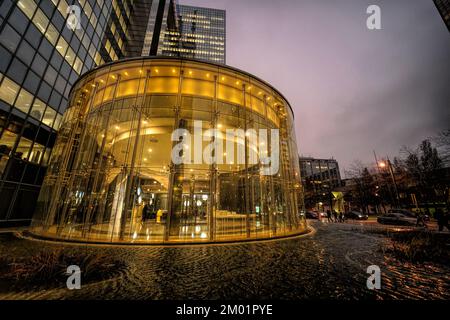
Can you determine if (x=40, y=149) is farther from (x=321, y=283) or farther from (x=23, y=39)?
(x=321, y=283)

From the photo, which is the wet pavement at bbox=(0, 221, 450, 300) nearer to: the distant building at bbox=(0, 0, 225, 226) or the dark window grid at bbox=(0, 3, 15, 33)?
the distant building at bbox=(0, 0, 225, 226)

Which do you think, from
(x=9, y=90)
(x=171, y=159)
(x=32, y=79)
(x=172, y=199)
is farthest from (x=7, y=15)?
(x=172, y=199)

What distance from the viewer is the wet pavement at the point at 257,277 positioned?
3932 mm

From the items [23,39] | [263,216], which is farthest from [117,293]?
[23,39]

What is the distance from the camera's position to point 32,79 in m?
17.0

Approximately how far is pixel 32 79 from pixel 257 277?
25327mm

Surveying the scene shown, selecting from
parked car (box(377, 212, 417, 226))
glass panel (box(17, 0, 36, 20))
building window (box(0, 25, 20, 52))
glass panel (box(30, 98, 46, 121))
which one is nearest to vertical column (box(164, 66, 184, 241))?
glass panel (box(30, 98, 46, 121))

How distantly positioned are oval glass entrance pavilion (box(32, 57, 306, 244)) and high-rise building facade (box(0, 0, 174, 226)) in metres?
4.99

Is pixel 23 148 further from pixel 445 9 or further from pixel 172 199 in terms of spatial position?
pixel 445 9

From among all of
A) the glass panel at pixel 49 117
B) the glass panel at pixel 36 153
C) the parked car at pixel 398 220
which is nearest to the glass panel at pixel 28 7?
the glass panel at pixel 49 117

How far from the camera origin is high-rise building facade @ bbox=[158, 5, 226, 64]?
78125 millimetres
